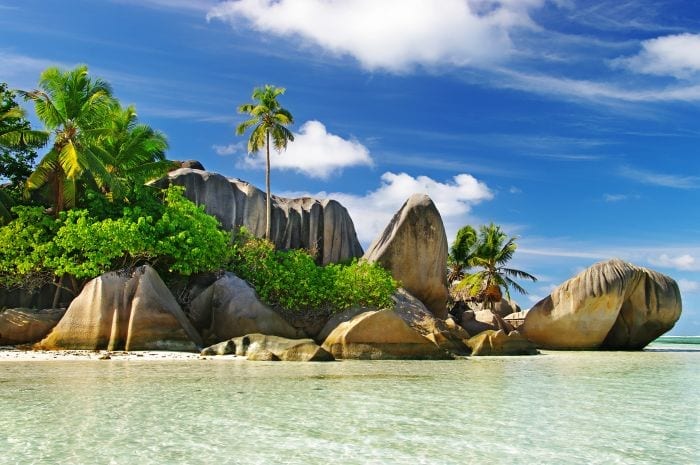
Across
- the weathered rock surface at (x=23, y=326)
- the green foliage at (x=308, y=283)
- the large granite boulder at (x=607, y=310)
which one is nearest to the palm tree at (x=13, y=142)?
the weathered rock surface at (x=23, y=326)

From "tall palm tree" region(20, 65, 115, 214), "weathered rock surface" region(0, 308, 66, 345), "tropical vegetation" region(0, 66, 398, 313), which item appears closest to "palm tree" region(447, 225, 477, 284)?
"tropical vegetation" region(0, 66, 398, 313)

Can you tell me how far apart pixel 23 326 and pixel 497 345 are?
44.2ft

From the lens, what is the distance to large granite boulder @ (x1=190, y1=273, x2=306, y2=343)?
19625 mm

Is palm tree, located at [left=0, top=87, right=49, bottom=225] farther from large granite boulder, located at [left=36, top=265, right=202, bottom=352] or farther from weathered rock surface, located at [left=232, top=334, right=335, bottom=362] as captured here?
weathered rock surface, located at [left=232, top=334, right=335, bottom=362]

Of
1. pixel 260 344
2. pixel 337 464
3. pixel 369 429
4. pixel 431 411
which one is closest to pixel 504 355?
pixel 260 344

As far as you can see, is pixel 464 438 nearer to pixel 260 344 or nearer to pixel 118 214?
pixel 260 344

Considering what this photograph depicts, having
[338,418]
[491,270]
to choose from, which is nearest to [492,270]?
[491,270]

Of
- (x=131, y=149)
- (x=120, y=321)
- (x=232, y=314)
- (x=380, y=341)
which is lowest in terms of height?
(x=380, y=341)

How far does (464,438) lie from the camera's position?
6051 millimetres

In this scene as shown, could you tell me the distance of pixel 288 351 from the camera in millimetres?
15391

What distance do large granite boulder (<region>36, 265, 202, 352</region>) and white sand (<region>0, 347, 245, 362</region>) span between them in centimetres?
44

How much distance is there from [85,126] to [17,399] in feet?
49.2

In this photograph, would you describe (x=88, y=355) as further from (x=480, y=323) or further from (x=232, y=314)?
(x=480, y=323)

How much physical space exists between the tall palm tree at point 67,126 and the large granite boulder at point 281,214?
4.67m
